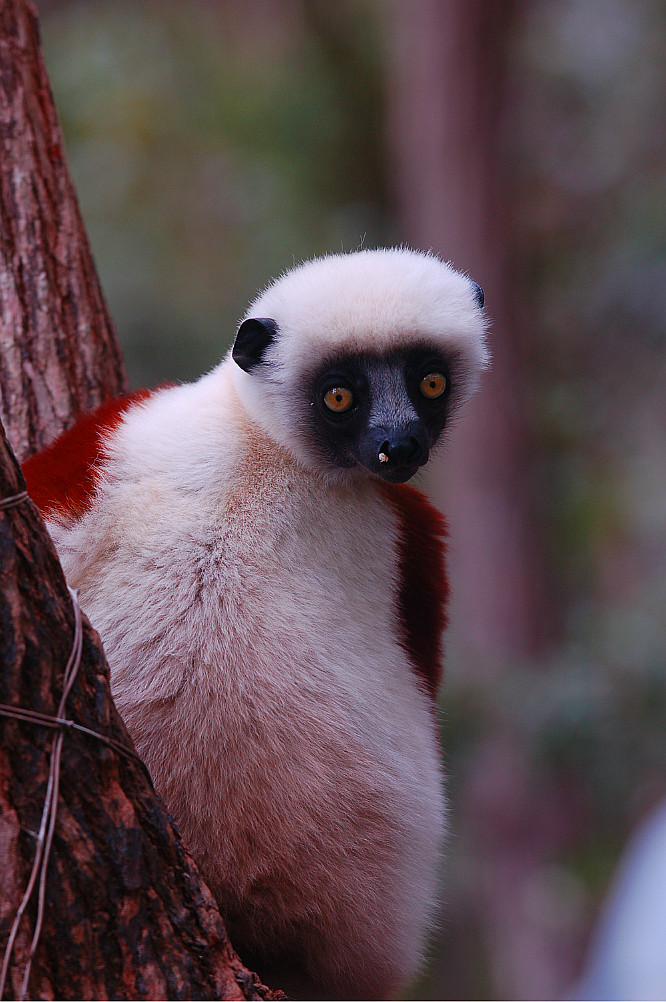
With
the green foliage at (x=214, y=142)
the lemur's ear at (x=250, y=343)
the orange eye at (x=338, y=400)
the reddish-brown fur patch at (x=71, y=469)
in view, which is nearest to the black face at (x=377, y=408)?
the orange eye at (x=338, y=400)

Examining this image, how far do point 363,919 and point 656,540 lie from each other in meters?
10.6

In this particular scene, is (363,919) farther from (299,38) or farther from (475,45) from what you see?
(299,38)

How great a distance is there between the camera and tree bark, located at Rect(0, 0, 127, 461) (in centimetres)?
311

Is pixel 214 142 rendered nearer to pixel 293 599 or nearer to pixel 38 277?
pixel 38 277

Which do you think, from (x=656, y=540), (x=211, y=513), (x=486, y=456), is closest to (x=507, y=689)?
(x=486, y=456)

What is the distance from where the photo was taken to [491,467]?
8.66 meters

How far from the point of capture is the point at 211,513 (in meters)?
2.30

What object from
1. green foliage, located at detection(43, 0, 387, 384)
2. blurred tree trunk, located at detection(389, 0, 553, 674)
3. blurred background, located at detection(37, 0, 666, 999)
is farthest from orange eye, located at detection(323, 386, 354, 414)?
green foliage, located at detection(43, 0, 387, 384)

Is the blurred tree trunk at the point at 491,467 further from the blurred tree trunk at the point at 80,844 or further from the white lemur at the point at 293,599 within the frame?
the blurred tree trunk at the point at 80,844

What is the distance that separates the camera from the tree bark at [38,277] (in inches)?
122

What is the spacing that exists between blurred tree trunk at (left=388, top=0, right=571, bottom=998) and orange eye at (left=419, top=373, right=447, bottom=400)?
19.3 feet

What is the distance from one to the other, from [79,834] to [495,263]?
24.8 feet

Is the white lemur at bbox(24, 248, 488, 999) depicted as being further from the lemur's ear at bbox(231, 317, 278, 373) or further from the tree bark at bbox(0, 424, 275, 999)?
the tree bark at bbox(0, 424, 275, 999)

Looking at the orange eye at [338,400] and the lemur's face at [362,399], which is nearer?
the lemur's face at [362,399]
